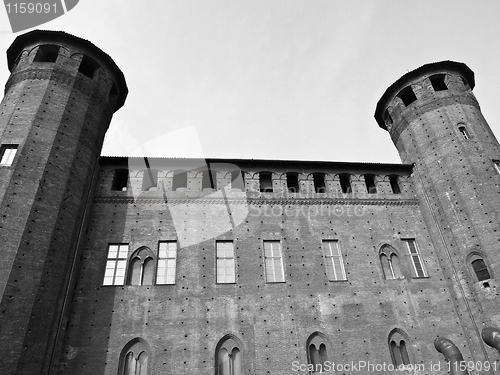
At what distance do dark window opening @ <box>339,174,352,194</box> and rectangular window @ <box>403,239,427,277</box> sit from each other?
10.9ft

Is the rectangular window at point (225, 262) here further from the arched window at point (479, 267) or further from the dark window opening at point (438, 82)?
Answer: the dark window opening at point (438, 82)

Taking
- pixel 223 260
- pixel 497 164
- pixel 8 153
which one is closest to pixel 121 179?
pixel 8 153

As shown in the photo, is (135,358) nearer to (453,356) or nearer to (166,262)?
(166,262)

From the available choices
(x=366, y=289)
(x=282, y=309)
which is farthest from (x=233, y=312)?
(x=366, y=289)

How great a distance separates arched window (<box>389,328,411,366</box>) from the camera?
513 inches

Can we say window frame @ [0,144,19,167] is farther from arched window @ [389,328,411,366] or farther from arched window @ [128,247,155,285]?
arched window @ [389,328,411,366]

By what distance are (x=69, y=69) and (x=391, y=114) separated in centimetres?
1569

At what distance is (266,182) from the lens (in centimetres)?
1692

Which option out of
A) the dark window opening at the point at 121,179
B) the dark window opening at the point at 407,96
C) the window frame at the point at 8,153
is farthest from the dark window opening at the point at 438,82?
the window frame at the point at 8,153

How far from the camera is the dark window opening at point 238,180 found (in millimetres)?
16375

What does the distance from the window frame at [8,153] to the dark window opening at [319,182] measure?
1205 centimetres

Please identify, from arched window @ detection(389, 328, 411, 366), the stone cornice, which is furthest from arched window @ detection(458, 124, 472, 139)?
arched window @ detection(389, 328, 411, 366)

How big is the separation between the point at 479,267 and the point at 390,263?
3.13m

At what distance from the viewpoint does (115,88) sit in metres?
18.2
